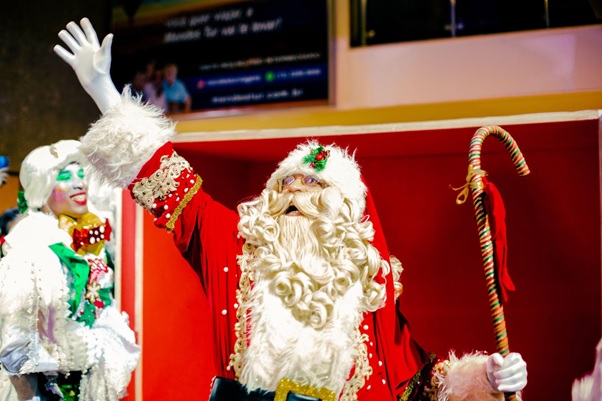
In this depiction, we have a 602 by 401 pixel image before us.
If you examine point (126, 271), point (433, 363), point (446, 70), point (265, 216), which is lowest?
point (433, 363)

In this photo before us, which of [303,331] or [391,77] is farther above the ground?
[391,77]

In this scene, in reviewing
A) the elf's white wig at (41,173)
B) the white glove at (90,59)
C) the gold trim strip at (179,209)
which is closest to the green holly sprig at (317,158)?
the gold trim strip at (179,209)

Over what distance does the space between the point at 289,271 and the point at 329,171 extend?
1.01 feet

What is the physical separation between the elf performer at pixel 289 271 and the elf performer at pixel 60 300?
563mm

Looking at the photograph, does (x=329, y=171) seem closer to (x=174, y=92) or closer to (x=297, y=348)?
(x=297, y=348)

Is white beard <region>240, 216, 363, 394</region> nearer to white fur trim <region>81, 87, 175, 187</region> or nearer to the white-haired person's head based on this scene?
the white-haired person's head

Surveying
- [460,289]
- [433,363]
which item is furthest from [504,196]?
[433,363]

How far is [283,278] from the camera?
1.93m

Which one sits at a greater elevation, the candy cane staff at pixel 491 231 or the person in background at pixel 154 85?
the person in background at pixel 154 85

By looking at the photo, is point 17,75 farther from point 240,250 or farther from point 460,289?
point 460,289

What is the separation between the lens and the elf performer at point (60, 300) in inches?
91.2

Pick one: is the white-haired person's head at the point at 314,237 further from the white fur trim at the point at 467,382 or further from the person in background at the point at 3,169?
the person in background at the point at 3,169

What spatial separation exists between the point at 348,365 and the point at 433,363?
1.14ft

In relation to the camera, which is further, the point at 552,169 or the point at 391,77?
the point at 391,77
